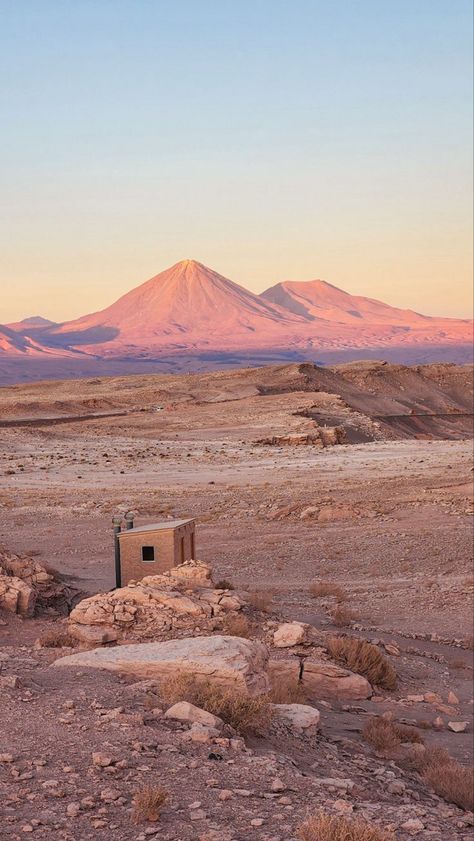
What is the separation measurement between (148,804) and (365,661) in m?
6.64

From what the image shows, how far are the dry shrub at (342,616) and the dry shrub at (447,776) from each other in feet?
18.5

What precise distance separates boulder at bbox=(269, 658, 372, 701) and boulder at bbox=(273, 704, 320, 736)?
182 cm

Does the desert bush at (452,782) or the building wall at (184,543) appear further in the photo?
the building wall at (184,543)

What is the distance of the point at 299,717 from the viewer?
871cm

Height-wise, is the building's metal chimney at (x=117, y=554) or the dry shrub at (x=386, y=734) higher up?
the building's metal chimney at (x=117, y=554)

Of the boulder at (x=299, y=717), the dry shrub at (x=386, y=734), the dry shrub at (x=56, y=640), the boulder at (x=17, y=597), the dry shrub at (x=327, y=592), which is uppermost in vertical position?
the boulder at (x=17, y=597)

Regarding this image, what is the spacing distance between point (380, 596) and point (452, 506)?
787cm

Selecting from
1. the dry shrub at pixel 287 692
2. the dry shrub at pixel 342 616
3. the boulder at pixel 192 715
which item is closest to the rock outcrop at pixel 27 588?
the dry shrub at pixel 287 692

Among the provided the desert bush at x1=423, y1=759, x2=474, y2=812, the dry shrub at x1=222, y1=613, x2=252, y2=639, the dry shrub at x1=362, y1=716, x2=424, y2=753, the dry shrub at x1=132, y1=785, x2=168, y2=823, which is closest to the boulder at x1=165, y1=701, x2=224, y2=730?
the dry shrub at x1=132, y1=785, x2=168, y2=823

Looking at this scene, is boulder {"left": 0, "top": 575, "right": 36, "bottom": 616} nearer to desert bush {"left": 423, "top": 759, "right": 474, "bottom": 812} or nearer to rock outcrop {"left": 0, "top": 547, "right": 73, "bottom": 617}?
rock outcrop {"left": 0, "top": 547, "right": 73, "bottom": 617}

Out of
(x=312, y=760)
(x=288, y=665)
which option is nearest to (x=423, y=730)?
(x=288, y=665)

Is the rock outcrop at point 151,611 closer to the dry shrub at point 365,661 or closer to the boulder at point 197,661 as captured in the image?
the dry shrub at point 365,661

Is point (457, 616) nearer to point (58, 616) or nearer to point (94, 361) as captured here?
point (58, 616)

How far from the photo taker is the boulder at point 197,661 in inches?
328
